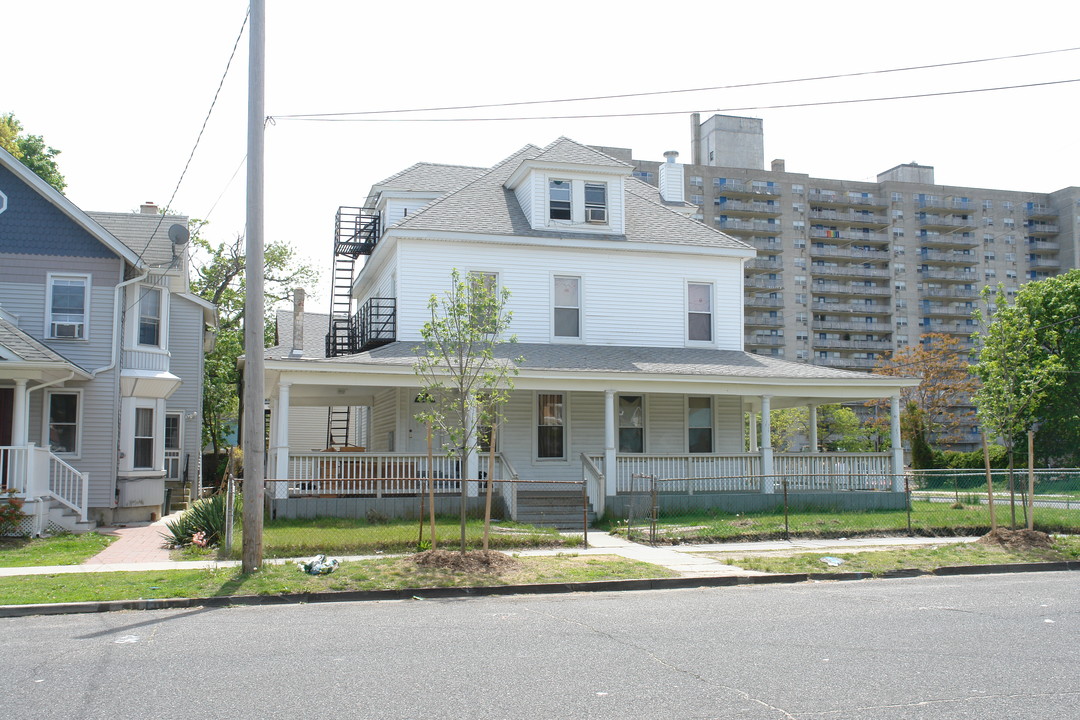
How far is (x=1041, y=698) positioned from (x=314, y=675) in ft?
18.4

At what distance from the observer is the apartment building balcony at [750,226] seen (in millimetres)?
93062

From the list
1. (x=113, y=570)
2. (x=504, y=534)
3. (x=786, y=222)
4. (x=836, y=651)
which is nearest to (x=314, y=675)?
(x=836, y=651)

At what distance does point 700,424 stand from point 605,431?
4.01 meters

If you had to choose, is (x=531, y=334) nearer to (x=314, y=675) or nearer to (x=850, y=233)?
(x=314, y=675)

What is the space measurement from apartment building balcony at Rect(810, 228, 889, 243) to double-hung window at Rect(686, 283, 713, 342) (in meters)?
76.1

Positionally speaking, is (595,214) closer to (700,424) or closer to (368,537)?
(700,424)

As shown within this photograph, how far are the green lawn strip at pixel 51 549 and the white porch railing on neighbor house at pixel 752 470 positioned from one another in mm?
10694

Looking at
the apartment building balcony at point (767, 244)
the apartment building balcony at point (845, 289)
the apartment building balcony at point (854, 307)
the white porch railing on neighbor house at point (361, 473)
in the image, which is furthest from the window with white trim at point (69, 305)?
the apartment building balcony at point (845, 289)

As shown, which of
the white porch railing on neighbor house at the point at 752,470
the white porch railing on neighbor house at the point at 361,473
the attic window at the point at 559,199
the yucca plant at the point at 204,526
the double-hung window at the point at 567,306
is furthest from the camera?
the attic window at the point at 559,199

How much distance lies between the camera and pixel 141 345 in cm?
2219

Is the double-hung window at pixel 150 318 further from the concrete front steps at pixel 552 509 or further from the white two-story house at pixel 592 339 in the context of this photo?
the concrete front steps at pixel 552 509

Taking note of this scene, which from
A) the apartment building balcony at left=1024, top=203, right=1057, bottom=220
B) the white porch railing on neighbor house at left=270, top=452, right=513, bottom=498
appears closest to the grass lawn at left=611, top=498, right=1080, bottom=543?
the white porch railing on neighbor house at left=270, top=452, right=513, bottom=498

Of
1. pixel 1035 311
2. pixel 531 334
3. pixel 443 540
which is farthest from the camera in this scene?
pixel 1035 311

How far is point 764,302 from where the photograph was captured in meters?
93.8
